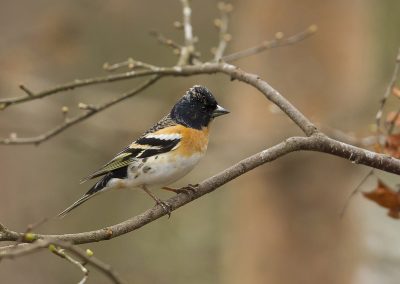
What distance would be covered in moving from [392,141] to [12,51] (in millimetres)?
5689

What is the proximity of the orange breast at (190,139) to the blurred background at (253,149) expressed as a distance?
2.52 m

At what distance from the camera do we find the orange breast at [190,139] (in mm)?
4816

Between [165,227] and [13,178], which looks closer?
[13,178]

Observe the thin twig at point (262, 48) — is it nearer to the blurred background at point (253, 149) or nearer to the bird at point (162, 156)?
the bird at point (162, 156)

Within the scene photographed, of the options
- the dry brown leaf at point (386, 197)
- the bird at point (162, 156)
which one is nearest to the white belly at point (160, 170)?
the bird at point (162, 156)

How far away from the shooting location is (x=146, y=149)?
4.96 meters

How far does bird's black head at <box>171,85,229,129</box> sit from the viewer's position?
17.0ft

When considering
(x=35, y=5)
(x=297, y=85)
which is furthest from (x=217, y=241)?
(x=35, y=5)

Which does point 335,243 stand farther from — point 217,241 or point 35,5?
point 35,5

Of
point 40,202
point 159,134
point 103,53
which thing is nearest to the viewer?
point 159,134

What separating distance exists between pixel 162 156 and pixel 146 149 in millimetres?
190

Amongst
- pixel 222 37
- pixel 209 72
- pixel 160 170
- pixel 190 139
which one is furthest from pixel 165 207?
pixel 222 37

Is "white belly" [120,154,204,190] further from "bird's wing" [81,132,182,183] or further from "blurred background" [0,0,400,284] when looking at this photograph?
"blurred background" [0,0,400,284]

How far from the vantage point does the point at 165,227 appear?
11.2 metres
